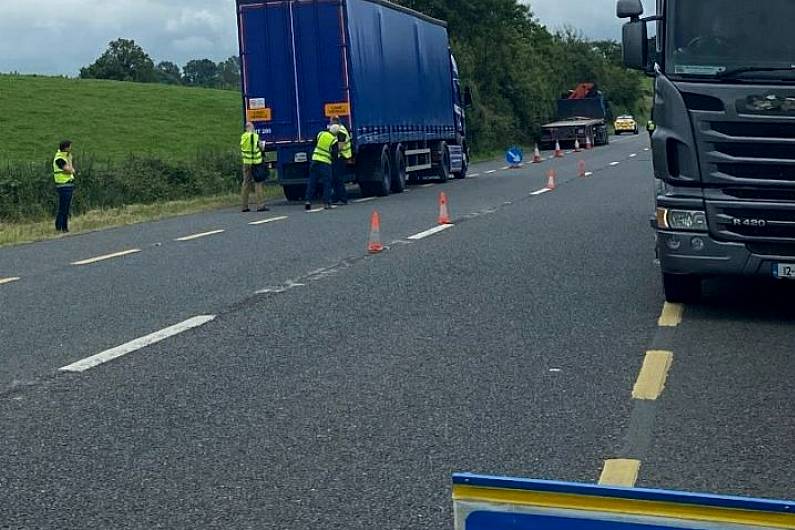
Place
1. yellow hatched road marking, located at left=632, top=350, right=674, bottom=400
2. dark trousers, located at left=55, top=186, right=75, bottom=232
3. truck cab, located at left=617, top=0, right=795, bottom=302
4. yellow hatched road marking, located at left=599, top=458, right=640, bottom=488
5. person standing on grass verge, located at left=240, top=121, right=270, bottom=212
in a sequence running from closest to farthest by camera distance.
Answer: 1. yellow hatched road marking, located at left=599, top=458, right=640, bottom=488
2. yellow hatched road marking, located at left=632, top=350, right=674, bottom=400
3. truck cab, located at left=617, top=0, right=795, bottom=302
4. dark trousers, located at left=55, top=186, right=75, bottom=232
5. person standing on grass verge, located at left=240, top=121, right=270, bottom=212

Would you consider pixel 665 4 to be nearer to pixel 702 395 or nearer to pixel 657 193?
pixel 657 193

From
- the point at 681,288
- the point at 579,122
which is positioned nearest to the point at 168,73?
the point at 579,122

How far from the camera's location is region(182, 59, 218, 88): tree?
538 feet

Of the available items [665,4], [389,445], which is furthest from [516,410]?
[665,4]

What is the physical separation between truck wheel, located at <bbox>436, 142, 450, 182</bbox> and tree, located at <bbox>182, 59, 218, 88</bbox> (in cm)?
13364

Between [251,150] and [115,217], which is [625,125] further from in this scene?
[115,217]

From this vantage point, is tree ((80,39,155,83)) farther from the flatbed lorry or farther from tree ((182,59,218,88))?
the flatbed lorry

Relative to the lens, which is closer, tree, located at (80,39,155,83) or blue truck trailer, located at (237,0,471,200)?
blue truck trailer, located at (237,0,471,200)

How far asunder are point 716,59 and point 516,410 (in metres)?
3.89

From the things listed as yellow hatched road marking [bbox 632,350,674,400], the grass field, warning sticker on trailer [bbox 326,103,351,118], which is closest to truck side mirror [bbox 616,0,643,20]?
yellow hatched road marking [bbox 632,350,674,400]

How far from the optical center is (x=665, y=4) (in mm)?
9570

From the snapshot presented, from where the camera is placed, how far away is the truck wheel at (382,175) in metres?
26.8

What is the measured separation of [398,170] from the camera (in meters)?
28.0

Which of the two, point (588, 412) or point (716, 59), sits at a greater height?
point (716, 59)
